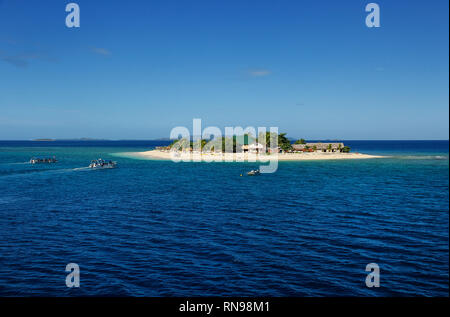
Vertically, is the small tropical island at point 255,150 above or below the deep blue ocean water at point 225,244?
above

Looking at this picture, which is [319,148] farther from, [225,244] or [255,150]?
[225,244]

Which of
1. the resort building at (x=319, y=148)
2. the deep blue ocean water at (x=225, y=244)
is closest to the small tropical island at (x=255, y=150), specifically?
the resort building at (x=319, y=148)

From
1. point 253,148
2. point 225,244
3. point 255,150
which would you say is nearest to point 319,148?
point 255,150

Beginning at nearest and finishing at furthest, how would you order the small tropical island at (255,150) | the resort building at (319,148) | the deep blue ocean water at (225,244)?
1. the deep blue ocean water at (225,244)
2. the small tropical island at (255,150)
3. the resort building at (319,148)

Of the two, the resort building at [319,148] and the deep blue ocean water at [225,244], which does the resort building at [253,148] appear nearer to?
the resort building at [319,148]

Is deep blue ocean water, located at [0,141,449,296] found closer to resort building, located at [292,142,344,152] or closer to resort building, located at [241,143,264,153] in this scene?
resort building, located at [241,143,264,153]

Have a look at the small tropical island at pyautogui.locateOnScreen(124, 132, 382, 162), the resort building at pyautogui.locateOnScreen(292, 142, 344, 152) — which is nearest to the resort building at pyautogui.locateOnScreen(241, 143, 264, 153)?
the small tropical island at pyautogui.locateOnScreen(124, 132, 382, 162)

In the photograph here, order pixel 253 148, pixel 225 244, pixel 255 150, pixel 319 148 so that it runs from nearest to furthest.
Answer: pixel 225 244, pixel 253 148, pixel 255 150, pixel 319 148

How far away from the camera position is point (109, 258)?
2402 centimetres

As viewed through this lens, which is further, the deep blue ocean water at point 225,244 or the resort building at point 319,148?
the resort building at point 319,148

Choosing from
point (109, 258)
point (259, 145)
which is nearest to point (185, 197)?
point (109, 258)

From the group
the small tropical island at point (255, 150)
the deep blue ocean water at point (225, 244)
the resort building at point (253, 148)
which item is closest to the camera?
the deep blue ocean water at point (225, 244)

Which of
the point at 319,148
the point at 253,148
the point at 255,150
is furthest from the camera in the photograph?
the point at 319,148

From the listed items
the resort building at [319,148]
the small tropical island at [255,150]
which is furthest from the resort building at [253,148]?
the resort building at [319,148]
